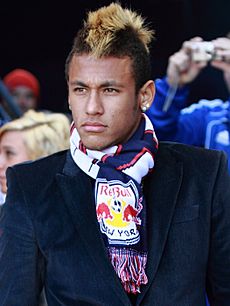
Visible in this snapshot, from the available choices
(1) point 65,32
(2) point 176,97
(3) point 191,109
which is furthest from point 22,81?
(2) point 176,97

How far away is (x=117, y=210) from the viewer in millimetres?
2531

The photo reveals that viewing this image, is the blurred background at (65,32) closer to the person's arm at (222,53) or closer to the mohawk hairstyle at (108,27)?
the person's arm at (222,53)

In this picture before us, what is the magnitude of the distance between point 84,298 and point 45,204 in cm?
31

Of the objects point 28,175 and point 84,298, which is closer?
point 84,298

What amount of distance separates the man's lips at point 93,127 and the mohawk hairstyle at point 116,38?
0.64 ft

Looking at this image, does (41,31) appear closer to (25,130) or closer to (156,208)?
(25,130)

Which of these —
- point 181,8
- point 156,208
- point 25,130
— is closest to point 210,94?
point 181,8

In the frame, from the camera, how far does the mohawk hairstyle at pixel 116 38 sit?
8.30ft

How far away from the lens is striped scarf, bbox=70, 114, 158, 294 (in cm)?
249

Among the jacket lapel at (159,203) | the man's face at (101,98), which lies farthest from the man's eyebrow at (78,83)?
the jacket lapel at (159,203)

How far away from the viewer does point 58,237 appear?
2.49m

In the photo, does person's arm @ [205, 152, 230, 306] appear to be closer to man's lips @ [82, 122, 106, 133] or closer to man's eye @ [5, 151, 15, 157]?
man's lips @ [82, 122, 106, 133]

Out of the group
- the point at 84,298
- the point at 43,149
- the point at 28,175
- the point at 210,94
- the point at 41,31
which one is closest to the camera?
the point at 84,298

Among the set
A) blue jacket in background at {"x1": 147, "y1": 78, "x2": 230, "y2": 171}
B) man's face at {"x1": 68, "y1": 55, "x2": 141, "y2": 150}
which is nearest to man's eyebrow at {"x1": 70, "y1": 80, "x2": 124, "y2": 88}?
man's face at {"x1": 68, "y1": 55, "x2": 141, "y2": 150}
